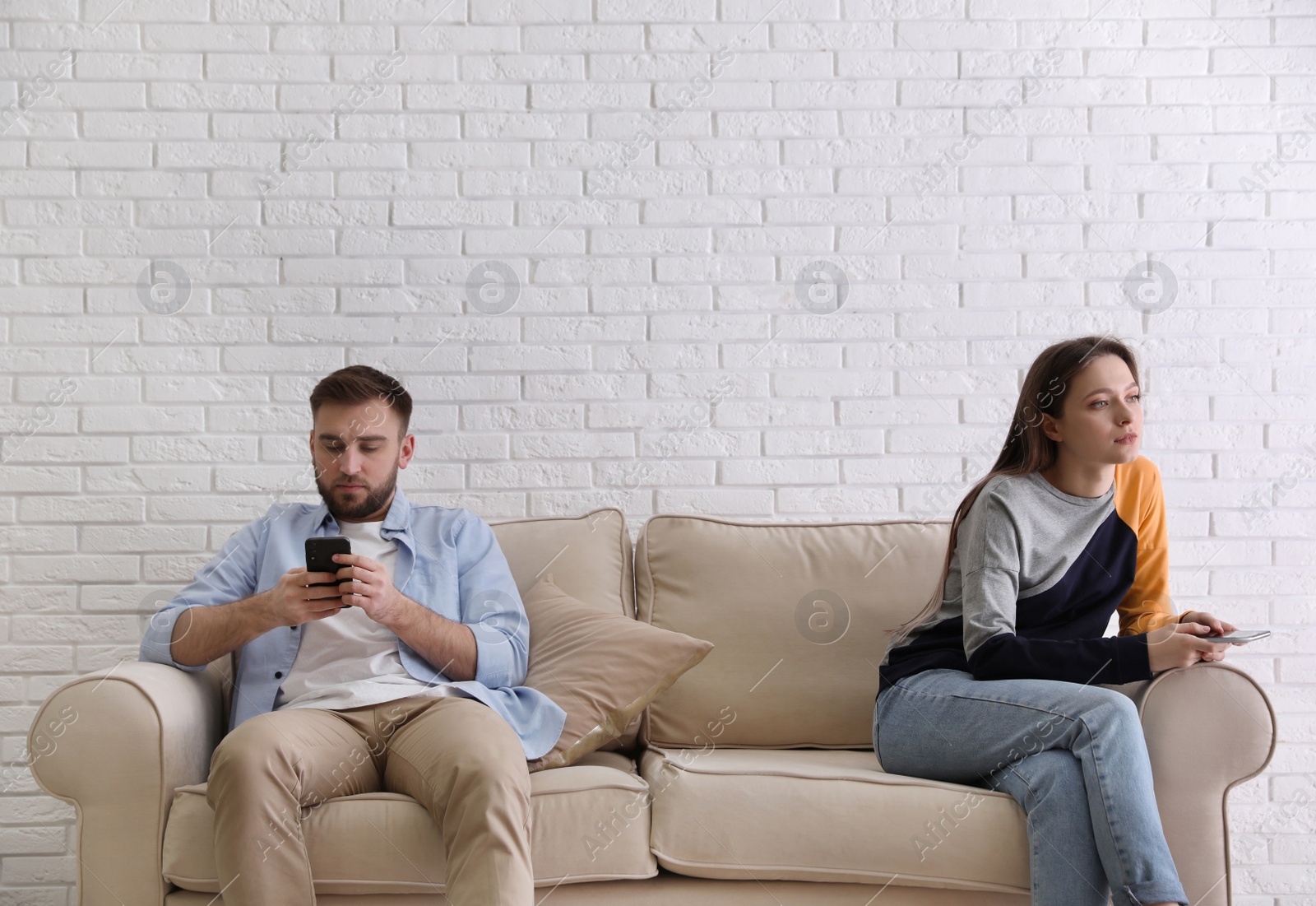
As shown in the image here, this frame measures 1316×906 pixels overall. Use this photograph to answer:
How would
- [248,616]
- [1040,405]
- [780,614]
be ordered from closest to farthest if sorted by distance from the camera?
[248,616] → [1040,405] → [780,614]

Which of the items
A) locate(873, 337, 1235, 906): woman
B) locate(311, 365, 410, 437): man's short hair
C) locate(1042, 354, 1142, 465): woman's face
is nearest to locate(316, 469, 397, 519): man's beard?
locate(311, 365, 410, 437): man's short hair

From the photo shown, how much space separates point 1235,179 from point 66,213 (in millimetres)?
3167

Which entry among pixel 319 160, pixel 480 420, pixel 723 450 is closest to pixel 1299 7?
pixel 723 450

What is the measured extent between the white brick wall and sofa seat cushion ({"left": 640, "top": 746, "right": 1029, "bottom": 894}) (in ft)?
3.29

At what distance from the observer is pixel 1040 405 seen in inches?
76.4

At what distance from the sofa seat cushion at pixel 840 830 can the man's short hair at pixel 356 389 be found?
0.99m

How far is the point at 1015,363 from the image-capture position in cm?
261

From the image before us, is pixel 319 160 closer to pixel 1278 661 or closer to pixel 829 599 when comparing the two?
pixel 829 599

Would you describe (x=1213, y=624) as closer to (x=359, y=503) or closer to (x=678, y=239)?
(x=678, y=239)

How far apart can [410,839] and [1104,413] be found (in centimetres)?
152

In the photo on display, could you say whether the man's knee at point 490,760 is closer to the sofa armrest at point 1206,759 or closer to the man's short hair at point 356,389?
the man's short hair at point 356,389

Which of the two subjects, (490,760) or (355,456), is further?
(355,456)

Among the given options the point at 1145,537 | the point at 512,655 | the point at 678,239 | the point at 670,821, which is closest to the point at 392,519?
the point at 512,655

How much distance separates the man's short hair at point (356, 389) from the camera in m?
1.99
